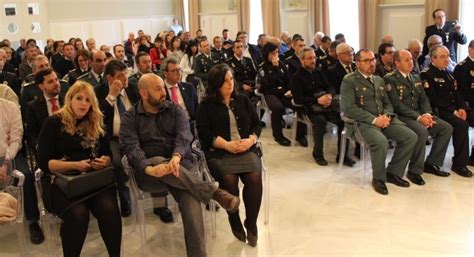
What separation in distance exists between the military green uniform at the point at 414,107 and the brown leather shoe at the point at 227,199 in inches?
84.4

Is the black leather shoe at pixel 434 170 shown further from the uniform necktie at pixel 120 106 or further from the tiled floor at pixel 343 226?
the uniform necktie at pixel 120 106

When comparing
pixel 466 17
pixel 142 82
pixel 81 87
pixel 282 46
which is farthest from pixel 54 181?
pixel 466 17

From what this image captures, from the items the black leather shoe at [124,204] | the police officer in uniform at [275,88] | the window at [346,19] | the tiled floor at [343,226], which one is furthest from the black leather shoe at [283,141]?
the window at [346,19]

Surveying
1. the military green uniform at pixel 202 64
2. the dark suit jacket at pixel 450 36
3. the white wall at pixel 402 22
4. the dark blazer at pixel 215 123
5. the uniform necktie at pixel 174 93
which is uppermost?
the white wall at pixel 402 22

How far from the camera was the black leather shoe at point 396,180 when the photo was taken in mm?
4387

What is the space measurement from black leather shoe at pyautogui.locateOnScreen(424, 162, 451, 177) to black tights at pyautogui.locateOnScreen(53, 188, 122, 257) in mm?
3053

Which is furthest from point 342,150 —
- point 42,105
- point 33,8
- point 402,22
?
point 33,8

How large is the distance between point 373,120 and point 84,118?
2.52 metres

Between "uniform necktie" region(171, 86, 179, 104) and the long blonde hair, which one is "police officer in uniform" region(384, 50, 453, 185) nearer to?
"uniform necktie" region(171, 86, 179, 104)

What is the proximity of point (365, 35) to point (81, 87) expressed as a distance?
7.33 metres

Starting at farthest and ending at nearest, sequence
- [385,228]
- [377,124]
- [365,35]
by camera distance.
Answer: [365,35], [377,124], [385,228]

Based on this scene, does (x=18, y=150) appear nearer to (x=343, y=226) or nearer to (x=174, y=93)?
(x=174, y=93)

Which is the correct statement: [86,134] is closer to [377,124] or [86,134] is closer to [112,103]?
[112,103]

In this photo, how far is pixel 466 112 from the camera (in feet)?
15.9
